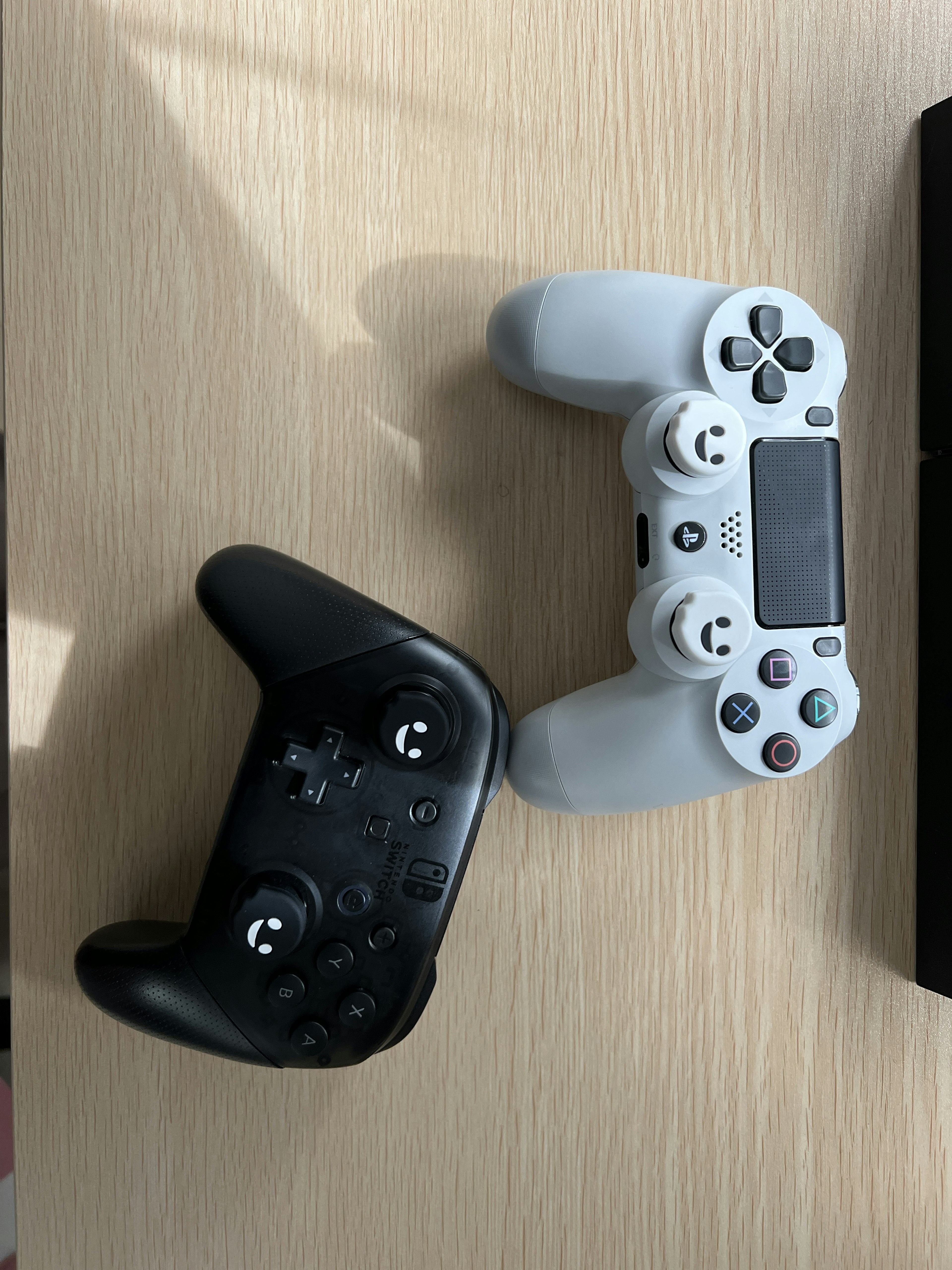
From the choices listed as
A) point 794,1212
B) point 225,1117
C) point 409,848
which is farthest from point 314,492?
point 794,1212

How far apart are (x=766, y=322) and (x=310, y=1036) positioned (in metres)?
0.43

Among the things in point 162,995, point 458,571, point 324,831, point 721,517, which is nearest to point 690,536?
point 721,517

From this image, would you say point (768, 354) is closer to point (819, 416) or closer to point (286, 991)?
point (819, 416)

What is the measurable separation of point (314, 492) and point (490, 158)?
0.22 meters

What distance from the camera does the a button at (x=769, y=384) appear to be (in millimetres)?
399

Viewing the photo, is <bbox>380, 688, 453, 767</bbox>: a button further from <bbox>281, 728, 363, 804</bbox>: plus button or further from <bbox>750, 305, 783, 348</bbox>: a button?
<bbox>750, 305, 783, 348</bbox>: a button

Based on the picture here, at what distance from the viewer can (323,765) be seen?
1.33 ft

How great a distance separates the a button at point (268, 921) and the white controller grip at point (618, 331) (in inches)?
11.8

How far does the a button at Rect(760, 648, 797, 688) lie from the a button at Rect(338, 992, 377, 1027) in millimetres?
259

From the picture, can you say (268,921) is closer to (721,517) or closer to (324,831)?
(324,831)

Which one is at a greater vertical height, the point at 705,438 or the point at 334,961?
the point at 705,438

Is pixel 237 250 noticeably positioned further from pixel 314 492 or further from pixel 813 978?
pixel 813 978

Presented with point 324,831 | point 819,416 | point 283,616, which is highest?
point 819,416

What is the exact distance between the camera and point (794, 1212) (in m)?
0.49
